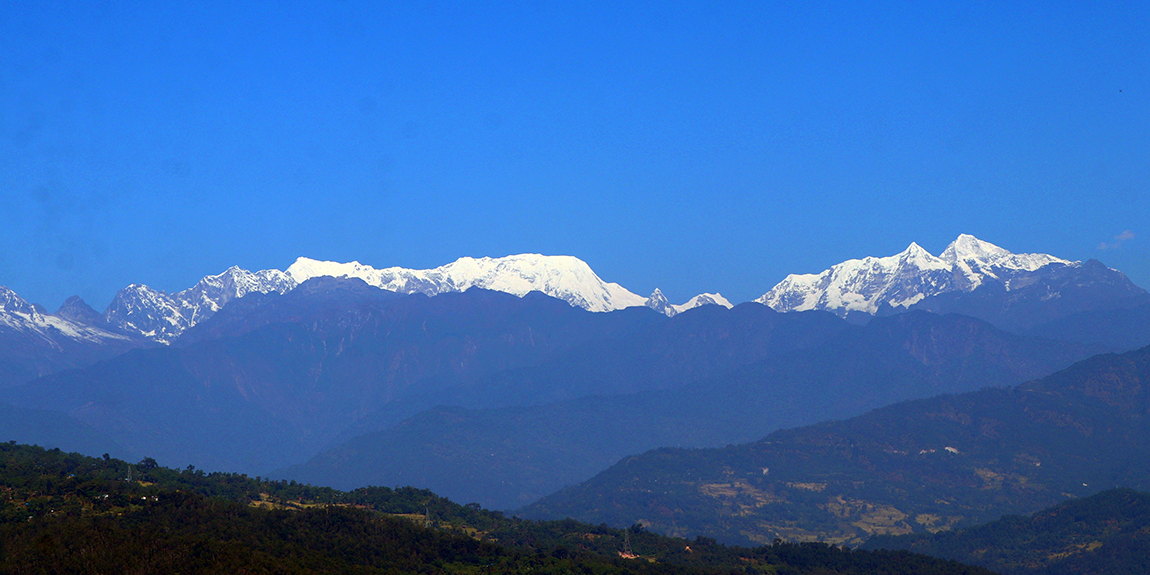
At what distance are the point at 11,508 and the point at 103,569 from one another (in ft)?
108

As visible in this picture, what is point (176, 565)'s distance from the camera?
123250mm

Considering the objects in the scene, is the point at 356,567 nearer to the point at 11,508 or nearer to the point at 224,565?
the point at 224,565

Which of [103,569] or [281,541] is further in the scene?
[281,541]

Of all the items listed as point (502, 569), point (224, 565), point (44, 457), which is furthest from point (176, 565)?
point (44, 457)

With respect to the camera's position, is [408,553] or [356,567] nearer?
[356,567]

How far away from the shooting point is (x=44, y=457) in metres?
200

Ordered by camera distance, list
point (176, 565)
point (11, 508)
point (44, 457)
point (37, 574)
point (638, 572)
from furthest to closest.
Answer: point (44, 457) → point (638, 572) → point (11, 508) → point (176, 565) → point (37, 574)

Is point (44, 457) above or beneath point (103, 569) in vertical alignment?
above

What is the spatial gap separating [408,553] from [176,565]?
141 feet

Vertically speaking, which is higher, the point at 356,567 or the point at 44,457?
the point at 44,457

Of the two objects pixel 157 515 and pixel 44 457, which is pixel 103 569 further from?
pixel 44 457

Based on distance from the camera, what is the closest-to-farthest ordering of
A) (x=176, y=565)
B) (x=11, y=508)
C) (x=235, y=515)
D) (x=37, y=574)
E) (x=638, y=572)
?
(x=37, y=574) → (x=176, y=565) → (x=11, y=508) → (x=235, y=515) → (x=638, y=572)

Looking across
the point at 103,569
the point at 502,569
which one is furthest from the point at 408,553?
the point at 103,569

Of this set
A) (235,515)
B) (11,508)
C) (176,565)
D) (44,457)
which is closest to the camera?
(176,565)
